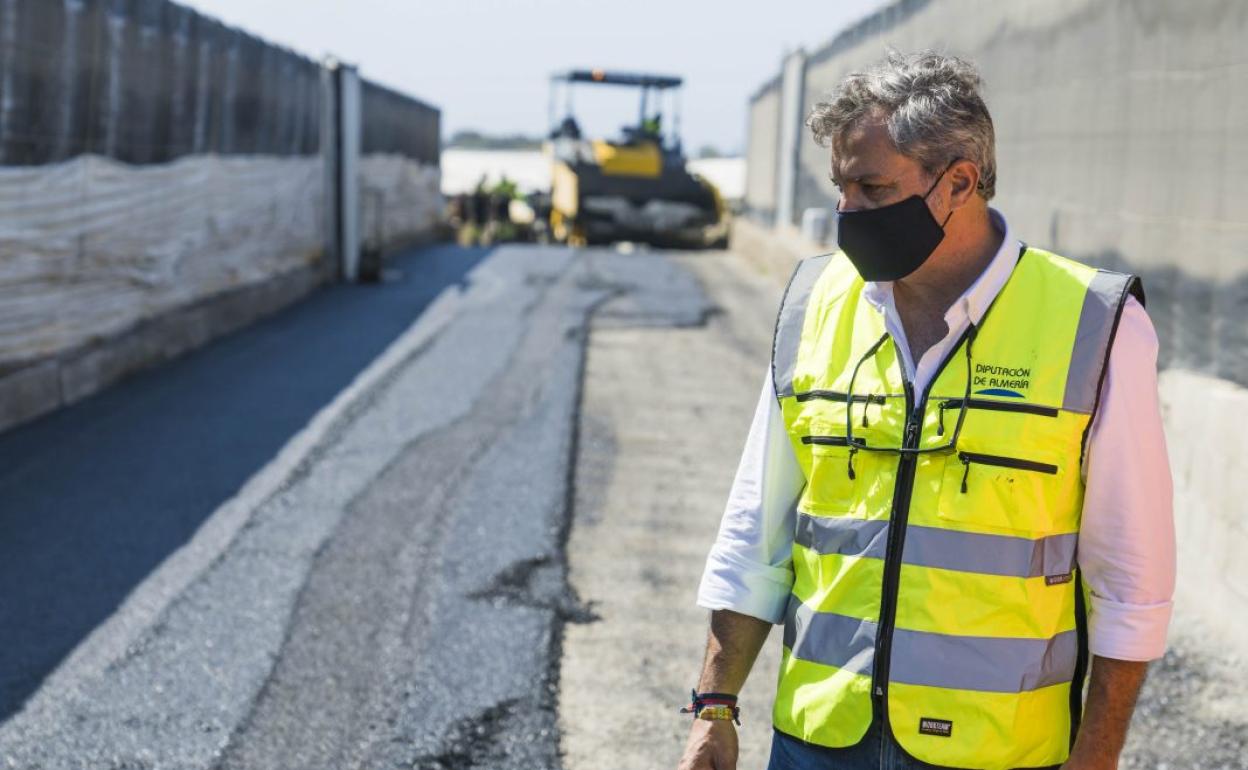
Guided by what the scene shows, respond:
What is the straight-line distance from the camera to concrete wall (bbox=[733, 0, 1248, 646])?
5.48 metres

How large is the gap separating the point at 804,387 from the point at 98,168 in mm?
9053

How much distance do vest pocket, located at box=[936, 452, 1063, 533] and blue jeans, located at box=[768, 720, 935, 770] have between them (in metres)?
0.36

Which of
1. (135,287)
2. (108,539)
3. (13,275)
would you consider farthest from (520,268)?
(108,539)

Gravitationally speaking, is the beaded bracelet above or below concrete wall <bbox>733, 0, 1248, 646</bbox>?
below

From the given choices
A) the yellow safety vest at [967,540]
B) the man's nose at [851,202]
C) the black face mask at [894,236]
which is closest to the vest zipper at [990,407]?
the yellow safety vest at [967,540]

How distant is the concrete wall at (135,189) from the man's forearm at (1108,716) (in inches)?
300

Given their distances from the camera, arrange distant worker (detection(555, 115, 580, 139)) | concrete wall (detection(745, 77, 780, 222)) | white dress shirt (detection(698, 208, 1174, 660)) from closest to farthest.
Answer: white dress shirt (detection(698, 208, 1174, 660)) < concrete wall (detection(745, 77, 780, 222)) < distant worker (detection(555, 115, 580, 139))

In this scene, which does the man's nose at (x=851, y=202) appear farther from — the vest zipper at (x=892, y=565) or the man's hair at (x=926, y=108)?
the vest zipper at (x=892, y=565)

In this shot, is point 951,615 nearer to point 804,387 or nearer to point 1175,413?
point 804,387

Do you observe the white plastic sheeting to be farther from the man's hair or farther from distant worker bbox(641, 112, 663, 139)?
distant worker bbox(641, 112, 663, 139)

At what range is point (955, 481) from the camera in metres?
2.24

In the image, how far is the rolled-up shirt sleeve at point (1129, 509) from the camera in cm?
219

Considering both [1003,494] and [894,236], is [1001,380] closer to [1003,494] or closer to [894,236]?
[1003,494]

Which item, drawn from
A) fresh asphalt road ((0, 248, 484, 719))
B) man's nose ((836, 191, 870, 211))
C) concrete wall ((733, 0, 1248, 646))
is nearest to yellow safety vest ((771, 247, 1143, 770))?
man's nose ((836, 191, 870, 211))
